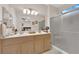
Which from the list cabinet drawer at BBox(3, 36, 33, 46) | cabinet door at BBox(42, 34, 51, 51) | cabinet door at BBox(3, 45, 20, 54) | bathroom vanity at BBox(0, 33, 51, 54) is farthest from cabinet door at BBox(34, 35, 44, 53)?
cabinet door at BBox(3, 45, 20, 54)

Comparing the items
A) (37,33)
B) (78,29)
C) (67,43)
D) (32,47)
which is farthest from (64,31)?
(32,47)

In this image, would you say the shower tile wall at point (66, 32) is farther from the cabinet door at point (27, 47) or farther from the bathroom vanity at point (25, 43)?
the cabinet door at point (27, 47)

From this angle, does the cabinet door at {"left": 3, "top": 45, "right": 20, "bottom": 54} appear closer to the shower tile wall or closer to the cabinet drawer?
the cabinet drawer

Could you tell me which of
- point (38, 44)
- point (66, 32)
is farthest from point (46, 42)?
point (66, 32)

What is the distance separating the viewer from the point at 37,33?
161 inches

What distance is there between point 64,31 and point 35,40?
3.78ft

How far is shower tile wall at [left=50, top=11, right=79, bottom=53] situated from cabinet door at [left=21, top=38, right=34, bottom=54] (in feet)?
2.80

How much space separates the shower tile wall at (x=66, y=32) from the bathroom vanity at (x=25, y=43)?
36 cm

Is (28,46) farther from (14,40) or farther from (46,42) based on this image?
(46,42)

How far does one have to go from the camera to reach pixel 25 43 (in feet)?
12.4

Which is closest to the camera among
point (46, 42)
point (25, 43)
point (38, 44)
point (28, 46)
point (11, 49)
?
point (11, 49)

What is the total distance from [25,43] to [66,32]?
1501mm

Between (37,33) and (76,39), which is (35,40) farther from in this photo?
(76,39)

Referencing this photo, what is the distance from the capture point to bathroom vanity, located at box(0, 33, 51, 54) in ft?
10.4
